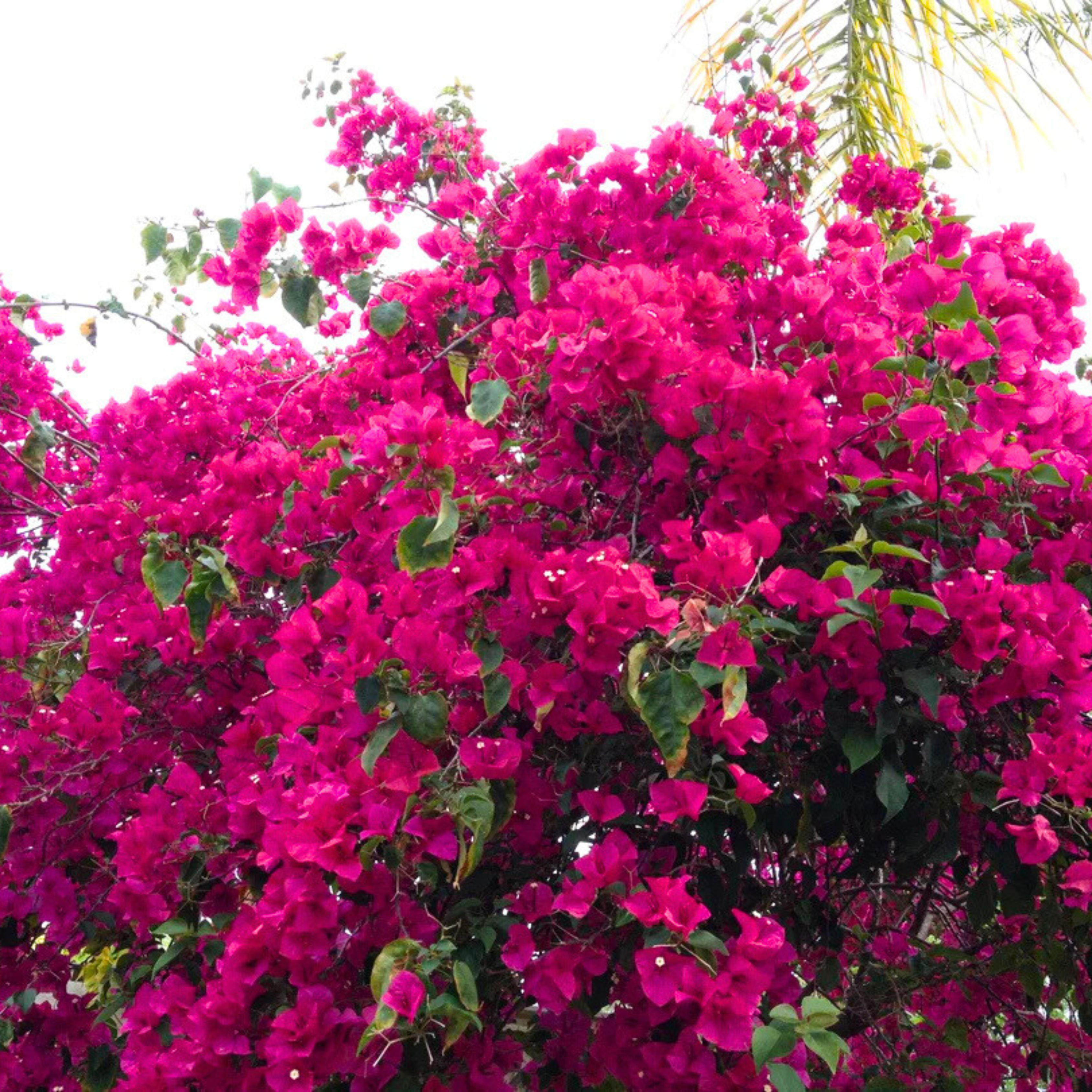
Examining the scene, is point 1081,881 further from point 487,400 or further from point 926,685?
point 487,400

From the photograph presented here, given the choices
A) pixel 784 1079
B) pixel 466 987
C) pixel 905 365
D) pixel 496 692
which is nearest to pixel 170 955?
pixel 466 987

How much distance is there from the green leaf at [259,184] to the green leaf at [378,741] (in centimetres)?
145

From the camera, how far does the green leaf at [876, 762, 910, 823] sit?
144 centimetres

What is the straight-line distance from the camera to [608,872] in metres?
1.45

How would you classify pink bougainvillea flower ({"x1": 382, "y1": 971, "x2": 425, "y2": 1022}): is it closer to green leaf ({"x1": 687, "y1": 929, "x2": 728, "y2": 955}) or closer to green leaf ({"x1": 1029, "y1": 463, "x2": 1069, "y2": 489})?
green leaf ({"x1": 687, "y1": 929, "x2": 728, "y2": 955})

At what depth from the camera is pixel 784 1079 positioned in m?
1.25

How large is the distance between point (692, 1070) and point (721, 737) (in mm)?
468

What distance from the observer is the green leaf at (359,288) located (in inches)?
87.2

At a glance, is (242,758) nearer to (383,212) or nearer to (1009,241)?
(1009,241)

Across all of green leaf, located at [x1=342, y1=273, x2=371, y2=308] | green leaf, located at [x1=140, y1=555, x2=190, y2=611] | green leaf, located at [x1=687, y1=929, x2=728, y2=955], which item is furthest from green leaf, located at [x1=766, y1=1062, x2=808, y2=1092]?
green leaf, located at [x1=342, y1=273, x2=371, y2=308]

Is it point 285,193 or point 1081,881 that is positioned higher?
point 285,193

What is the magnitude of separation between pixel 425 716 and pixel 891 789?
2.11 ft

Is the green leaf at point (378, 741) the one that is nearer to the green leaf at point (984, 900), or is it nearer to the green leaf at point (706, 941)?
the green leaf at point (706, 941)

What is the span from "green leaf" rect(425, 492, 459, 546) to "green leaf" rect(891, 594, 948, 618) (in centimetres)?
59
